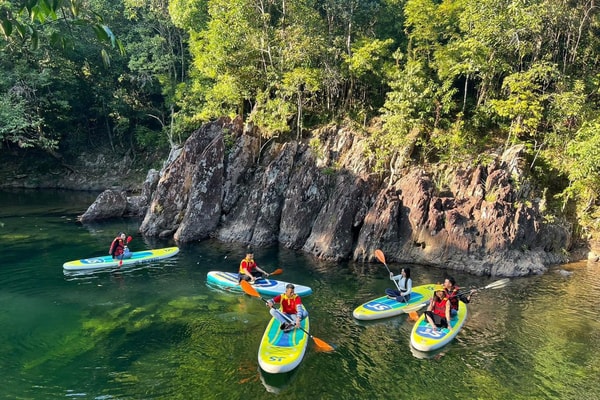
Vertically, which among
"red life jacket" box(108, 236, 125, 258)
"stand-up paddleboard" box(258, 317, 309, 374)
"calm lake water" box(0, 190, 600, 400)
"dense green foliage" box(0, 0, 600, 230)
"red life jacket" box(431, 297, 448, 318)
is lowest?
"calm lake water" box(0, 190, 600, 400)

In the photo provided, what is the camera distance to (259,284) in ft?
52.4

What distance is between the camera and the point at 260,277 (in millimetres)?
16375

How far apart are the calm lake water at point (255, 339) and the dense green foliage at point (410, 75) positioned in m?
6.76

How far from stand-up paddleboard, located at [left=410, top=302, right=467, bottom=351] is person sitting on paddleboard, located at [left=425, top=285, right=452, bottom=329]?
6.8 inches

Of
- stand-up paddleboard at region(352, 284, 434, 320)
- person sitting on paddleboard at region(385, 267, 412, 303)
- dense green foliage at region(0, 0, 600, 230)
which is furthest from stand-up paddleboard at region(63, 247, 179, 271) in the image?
person sitting on paddleboard at region(385, 267, 412, 303)

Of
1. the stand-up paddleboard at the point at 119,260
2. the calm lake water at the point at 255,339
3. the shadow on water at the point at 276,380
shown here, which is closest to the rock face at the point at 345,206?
the calm lake water at the point at 255,339

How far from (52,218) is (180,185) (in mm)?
9753

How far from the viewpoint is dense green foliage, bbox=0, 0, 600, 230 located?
19906mm

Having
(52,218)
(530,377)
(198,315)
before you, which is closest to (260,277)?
(198,315)

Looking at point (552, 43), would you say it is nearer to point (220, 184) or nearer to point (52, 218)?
point (220, 184)

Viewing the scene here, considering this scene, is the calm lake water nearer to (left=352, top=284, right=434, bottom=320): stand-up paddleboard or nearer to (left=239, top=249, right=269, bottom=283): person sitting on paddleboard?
(left=352, top=284, right=434, bottom=320): stand-up paddleboard

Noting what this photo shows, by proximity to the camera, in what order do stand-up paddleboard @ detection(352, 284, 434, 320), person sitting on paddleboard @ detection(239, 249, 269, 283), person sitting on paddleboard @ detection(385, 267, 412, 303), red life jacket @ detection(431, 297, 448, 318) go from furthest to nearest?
person sitting on paddleboard @ detection(239, 249, 269, 283)
person sitting on paddleboard @ detection(385, 267, 412, 303)
stand-up paddleboard @ detection(352, 284, 434, 320)
red life jacket @ detection(431, 297, 448, 318)

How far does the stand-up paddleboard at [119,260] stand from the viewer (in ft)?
58.4

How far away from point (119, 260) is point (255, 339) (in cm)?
940
